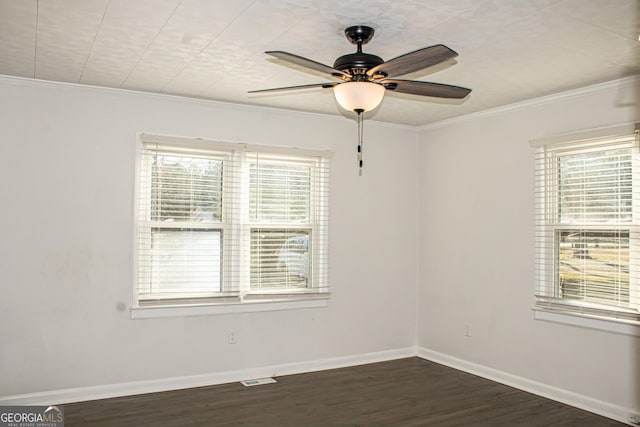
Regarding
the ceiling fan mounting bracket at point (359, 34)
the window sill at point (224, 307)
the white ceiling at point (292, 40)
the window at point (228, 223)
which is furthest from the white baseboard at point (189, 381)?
the ceiling fan mounting bracket at point (359, 34)

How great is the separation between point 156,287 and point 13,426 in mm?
1466

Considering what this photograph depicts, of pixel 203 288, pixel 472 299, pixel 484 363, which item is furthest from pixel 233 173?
pixel 484 363

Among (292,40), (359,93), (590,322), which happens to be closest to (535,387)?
(590,322)

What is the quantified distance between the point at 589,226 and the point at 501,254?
88cm

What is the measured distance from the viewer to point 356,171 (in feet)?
18.1

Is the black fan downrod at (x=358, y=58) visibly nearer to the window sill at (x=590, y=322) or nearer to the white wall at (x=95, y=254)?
the white wall at (x=95, y=254)

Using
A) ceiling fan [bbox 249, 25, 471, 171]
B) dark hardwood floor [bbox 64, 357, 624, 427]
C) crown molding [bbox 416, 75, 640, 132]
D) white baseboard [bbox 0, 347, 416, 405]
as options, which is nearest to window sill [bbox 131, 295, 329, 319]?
white baseboard [bbox 0, 347, 416, 405]

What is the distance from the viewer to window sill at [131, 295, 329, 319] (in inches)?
175

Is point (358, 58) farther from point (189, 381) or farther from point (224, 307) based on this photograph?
point (189, 381)

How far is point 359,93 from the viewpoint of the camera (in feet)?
9.55

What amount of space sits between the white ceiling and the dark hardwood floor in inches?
99.9

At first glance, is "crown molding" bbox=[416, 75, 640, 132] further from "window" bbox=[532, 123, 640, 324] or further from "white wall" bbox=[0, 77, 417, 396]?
"white wall" bbox=[0, 77, 417, 396]

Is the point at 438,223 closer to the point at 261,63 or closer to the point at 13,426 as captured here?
the point at 261,63

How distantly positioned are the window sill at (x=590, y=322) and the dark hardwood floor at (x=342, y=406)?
26.0 inches
